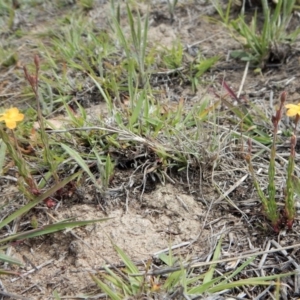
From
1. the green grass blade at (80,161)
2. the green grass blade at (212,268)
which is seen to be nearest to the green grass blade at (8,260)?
the green grass blade at (80,161)

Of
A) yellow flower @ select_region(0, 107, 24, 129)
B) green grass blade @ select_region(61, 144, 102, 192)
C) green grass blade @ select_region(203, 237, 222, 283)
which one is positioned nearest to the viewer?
green grass blade @ select_region(203, 237, 222, 283)

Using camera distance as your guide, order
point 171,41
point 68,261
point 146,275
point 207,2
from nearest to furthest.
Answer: point 146,275
point 68,261
point 171,41
point 207,2

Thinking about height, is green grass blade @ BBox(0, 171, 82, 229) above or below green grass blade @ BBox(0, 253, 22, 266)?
above

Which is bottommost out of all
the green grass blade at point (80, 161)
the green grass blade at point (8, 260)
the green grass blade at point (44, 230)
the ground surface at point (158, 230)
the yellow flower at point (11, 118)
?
the ground surface at point (158, 230)

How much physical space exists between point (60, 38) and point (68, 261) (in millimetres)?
1293

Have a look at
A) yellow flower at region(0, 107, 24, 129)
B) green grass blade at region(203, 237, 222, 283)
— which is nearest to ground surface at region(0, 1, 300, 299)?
green grass blade at region(203, 237, 222, 283)

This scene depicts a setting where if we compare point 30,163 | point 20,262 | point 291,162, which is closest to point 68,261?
point 20,262

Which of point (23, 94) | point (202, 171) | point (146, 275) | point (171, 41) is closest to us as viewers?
point (146, 275)

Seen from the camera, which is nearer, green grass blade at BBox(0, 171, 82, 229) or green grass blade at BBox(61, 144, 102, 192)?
green grass blade at BBox(0, 171, 82, 229)

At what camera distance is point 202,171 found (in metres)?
1.71

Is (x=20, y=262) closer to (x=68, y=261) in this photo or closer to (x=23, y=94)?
(x=68, y=261)

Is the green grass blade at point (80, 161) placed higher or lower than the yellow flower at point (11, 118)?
lower

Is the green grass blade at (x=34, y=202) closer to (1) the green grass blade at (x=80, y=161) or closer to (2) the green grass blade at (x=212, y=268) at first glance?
(1) the green grass blade at (x=80, y=161)

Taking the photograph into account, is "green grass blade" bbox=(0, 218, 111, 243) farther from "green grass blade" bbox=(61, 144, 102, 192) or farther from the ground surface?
"green grass blade" bbox=(61, 144, 102, 192)
